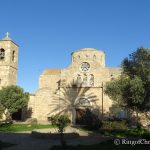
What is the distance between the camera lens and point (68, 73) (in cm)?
4462

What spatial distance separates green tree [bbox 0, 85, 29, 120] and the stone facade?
12.9ft

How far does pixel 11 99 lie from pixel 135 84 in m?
22.5

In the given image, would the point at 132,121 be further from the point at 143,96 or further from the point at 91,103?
the point at 143,96

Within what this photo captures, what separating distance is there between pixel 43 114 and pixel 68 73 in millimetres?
7230

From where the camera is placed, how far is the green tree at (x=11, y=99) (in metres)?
41.6

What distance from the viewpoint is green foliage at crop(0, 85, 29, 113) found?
41.6 m

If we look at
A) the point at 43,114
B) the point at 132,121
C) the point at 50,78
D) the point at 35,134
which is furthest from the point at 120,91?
the point at 50,78

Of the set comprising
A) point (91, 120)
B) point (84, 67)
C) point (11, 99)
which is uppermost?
point (84, 67)

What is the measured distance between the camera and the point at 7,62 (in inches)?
1941

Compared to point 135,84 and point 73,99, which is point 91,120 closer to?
point 73,99

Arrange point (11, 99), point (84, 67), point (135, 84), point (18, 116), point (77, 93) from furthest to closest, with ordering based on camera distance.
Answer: point (18, 116) → point (84, 67) → point (77, 93) → point (11, 99) → point (135, 84)

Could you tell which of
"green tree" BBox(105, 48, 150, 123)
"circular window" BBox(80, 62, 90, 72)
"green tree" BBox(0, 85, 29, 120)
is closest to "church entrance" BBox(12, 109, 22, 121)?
"green tree" BBox(0, 85, 29, 120)

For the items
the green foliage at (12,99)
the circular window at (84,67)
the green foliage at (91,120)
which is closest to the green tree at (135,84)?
the green foliage at (91,120)

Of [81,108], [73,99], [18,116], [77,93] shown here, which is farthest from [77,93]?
[18,116]
